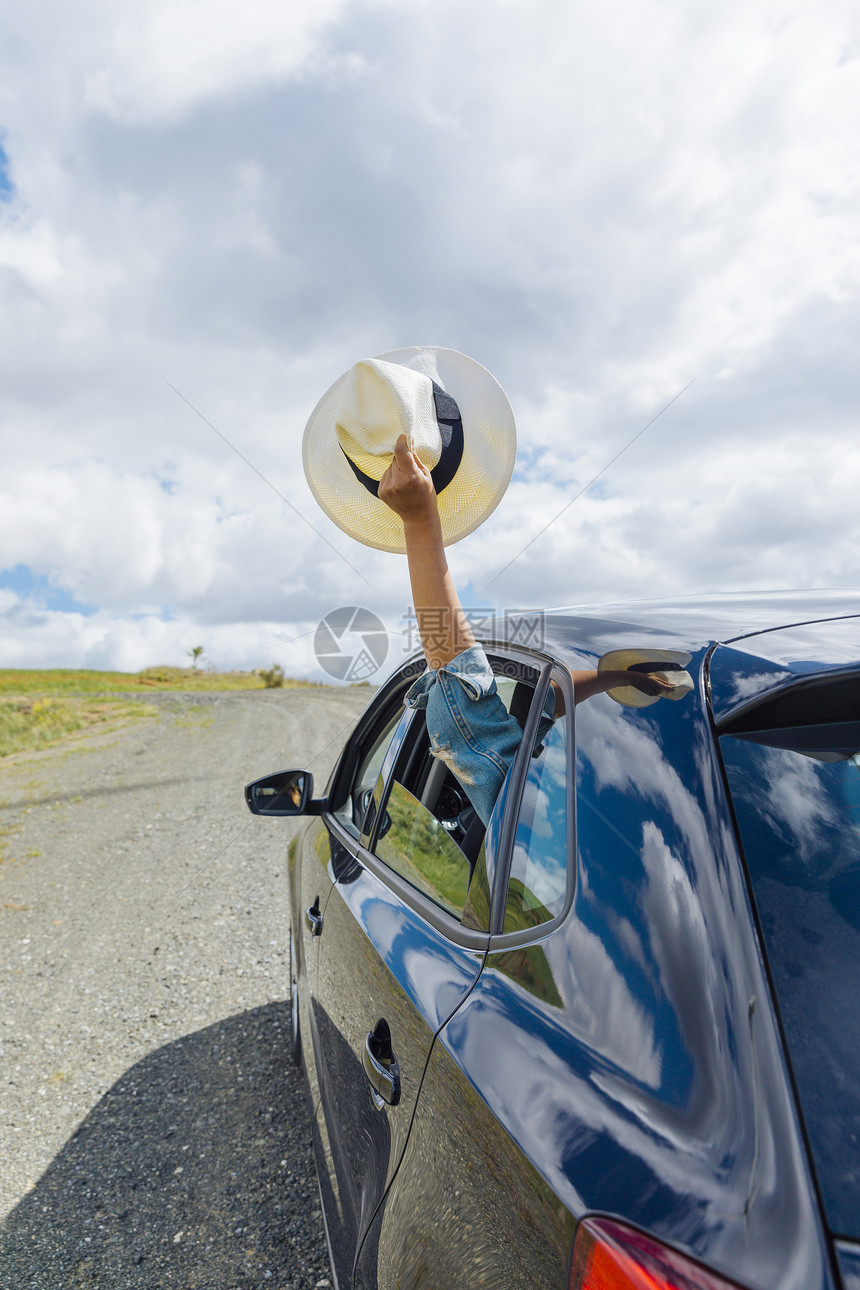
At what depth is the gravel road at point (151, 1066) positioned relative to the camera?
92.5 inches

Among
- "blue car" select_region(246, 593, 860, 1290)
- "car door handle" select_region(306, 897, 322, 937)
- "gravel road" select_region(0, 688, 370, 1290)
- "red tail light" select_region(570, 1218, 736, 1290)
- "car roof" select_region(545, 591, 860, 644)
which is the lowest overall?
"gravel road" select_region(0, 688, 370, 1290)

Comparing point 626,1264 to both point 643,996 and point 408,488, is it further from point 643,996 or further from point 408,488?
point 408,488


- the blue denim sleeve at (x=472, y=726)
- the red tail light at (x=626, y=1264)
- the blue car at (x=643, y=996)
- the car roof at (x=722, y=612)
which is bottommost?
the red tail light at (x=626, y=1264)

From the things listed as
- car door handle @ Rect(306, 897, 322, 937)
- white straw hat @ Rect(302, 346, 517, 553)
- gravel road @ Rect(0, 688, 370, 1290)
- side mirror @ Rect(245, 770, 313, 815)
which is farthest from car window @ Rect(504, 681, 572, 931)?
gravel road @ Rect(0, 688, 370, 1290)

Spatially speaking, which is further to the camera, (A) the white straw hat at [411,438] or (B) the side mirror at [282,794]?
(B) the side mirror at [282,794]

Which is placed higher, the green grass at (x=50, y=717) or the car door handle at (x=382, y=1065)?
the green grass at (x=50, y=717)

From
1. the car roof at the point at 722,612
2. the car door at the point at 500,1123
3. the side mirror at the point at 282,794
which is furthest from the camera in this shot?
the side mirror at the point at 282,794

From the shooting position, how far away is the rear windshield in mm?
750

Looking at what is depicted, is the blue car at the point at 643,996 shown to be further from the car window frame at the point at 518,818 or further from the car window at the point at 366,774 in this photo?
the car window at the point at 366,774

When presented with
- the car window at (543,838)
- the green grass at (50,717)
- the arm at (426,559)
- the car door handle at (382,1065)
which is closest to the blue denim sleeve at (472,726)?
the arm at (426,559)

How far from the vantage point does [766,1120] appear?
0.76 m

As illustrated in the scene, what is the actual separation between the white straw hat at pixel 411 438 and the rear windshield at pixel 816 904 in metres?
0.91

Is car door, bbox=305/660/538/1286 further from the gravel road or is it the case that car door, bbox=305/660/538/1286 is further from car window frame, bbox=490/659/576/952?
the gravel road

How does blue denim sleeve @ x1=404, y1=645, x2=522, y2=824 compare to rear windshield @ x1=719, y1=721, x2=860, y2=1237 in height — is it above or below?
above
